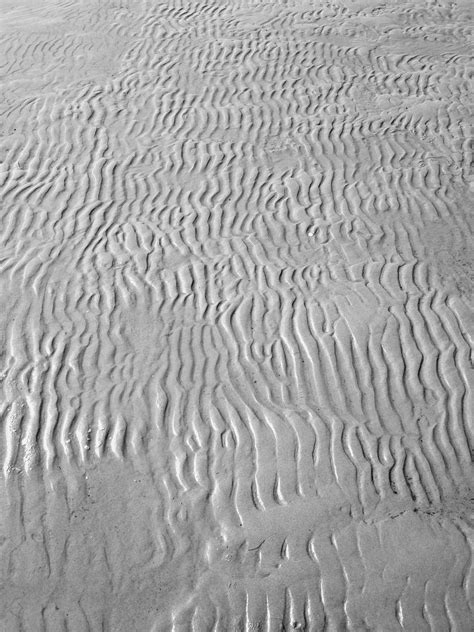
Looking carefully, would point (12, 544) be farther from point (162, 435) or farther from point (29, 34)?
point (29, 34)

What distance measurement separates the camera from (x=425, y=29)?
15.7 meters

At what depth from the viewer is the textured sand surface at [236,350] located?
19.0ft

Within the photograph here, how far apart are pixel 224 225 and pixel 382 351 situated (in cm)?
313

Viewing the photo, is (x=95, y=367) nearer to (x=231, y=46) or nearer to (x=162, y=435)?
(x=162, y=435)

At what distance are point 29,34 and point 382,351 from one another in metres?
11.8

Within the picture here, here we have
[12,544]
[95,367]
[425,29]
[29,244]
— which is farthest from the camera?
[425,29]

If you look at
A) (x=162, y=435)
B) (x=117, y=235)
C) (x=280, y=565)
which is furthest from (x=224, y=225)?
(x=280, y=565)

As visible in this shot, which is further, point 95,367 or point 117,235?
point 117,235

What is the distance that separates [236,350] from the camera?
25.2 feet

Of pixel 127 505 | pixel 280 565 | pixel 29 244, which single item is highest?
pixel 29 244

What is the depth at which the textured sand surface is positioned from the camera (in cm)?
579

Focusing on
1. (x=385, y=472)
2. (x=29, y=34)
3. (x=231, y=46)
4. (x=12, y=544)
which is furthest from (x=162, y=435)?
(x=29, y=34)

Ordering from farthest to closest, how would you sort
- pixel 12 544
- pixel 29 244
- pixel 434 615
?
pixel 29 244 → pixel 12 544 → pixel 434 615

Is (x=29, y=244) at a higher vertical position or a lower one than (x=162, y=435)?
higher
